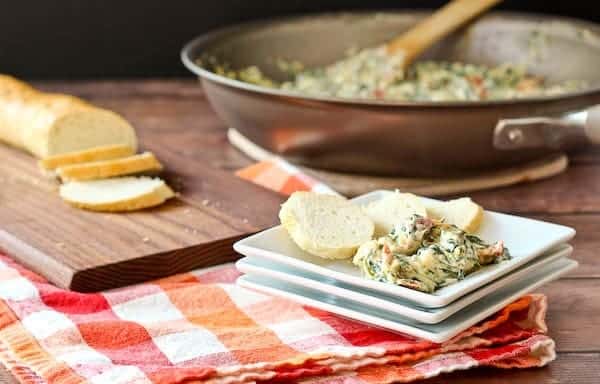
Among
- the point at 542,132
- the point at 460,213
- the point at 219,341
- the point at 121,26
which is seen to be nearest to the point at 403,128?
the point at 542,132

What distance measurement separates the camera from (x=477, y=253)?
1.23 m

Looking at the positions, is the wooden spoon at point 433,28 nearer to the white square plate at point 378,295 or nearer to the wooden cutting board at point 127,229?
the wooden cutting board at point 127,229

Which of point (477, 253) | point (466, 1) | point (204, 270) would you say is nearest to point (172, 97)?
point (466, 1)

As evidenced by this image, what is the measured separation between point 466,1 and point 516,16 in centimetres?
17

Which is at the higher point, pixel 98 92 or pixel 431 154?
pixel 431 154

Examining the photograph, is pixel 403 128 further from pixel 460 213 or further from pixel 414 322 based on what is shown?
pixel 414 322

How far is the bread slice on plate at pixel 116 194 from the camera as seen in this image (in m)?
1.67

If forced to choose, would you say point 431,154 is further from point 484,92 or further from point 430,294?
point 430,294

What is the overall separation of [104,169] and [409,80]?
2.21ft

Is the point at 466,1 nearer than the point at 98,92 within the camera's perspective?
Yes

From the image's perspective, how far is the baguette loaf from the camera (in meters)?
1.89

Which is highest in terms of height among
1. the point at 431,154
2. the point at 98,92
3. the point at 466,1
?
the point at 466,1

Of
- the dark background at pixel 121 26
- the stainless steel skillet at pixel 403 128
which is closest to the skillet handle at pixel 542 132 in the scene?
the stainless steel skillet at pixel 403 128

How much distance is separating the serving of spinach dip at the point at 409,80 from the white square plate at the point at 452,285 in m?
0.70
